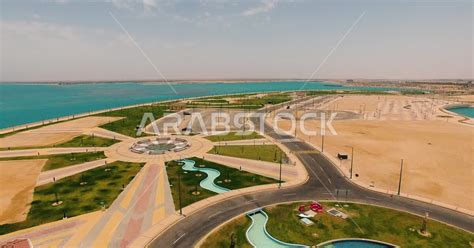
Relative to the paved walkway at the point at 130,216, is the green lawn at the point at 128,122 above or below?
above

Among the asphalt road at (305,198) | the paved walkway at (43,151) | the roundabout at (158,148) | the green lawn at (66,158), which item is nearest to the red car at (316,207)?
the asphalt road at (305,198)

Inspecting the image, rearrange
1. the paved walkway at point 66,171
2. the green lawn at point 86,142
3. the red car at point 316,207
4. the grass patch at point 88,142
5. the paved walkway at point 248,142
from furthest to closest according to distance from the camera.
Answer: the paved walkway at point 248,142, the grass patch at point 88,142, the green lawn at point 86,142, the paved walkway at point 66,171, the red car at point 316,207

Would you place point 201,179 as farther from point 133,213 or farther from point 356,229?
point 356,229

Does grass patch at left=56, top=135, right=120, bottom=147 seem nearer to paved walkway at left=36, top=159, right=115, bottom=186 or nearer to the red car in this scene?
paved walkway at left=36, top=159, right=115, bottom=186

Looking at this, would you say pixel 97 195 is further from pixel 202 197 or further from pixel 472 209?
pixel 472 209

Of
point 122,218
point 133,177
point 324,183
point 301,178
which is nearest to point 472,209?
point 324,183

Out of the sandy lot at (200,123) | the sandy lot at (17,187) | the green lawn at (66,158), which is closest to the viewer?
the sandy lot at (17,187)

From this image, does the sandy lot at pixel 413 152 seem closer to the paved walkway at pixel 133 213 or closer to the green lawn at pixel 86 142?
the paved walkway at pixel 133 213
